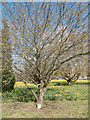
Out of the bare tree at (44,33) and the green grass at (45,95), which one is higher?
the bare tree at (44,33)

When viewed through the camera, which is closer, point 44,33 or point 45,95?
point 44,33

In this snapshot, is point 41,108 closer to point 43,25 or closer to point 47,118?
point 47,118

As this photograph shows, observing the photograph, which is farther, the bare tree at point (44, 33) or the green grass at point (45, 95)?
the green grass at point (45, 95)

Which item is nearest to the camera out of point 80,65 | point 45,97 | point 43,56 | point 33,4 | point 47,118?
point 47,118

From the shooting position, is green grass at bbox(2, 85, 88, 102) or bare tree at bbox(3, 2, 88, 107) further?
green grass at bbox(2, 85, 88, 102)

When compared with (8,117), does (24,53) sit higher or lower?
higher

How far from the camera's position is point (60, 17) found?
256 cm

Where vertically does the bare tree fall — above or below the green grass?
above

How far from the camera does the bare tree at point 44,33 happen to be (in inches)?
99.0

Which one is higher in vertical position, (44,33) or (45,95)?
(44,33)

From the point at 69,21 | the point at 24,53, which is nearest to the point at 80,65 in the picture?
the point at 69,21

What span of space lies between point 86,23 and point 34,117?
2227 millimetres

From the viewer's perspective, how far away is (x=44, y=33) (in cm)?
284

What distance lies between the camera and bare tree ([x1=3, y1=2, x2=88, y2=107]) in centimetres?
252
